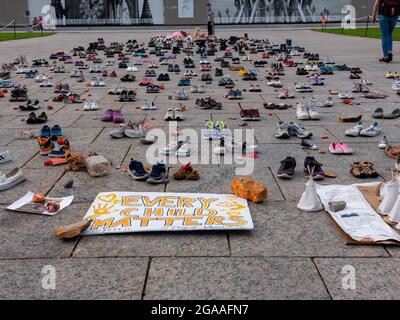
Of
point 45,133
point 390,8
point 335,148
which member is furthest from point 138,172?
point 390,8

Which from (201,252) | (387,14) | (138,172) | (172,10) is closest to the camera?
(201,252)

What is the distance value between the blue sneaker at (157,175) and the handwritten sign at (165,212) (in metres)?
0.35

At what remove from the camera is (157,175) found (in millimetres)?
4891

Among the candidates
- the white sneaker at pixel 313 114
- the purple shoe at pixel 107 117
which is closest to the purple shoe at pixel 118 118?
the purple shoe at pixel 107 117

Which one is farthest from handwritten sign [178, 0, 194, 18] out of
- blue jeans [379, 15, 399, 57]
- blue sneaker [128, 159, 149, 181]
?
blue sneaker [128, 159, 149, 181]

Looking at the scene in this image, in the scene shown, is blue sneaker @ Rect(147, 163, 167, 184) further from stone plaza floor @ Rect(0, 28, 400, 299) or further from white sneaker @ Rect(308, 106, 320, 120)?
white sneaker @ Rect(308, 106, 320, 120)

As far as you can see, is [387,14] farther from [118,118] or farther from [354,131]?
[118,118]

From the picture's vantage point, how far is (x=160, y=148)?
609cm

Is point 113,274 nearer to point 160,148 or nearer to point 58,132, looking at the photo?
point 160,148

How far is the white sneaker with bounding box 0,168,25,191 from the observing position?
15.7ft

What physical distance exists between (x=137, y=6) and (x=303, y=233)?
4026cm

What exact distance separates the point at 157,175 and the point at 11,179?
5.38 feet

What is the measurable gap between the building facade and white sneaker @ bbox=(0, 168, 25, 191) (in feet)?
125
